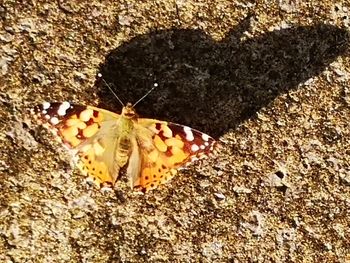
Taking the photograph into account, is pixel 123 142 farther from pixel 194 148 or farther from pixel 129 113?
pixel 194 148

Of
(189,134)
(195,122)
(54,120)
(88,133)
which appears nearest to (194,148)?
(189,134)

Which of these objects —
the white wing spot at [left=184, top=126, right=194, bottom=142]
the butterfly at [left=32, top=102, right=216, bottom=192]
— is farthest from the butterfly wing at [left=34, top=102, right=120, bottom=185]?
the white wing spot at [left=184, top=126, right=194, bottom=142]

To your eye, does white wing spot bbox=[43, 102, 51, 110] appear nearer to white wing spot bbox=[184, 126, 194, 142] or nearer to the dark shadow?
the dark shadow

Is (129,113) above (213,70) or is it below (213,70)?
below

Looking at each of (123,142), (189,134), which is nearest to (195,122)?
(189,134)

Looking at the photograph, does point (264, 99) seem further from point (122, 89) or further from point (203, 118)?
point (122, 89)

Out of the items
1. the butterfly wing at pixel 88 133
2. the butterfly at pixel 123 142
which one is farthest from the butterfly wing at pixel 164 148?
the butterfly wing at pixel 88 133

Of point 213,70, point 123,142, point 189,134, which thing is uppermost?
point 213,70

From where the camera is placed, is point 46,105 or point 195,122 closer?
point 46,105
